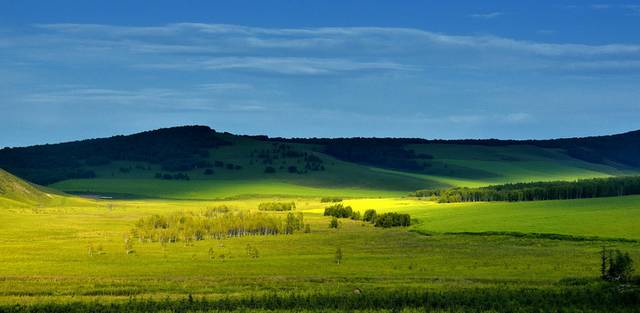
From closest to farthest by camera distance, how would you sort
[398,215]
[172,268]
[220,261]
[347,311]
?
[347,311] < [172,268] < [220,261] < [398,215]

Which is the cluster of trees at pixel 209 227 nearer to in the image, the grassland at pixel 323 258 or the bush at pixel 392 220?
the grassland at pixel 323 258

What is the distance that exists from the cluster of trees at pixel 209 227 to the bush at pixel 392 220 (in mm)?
15186

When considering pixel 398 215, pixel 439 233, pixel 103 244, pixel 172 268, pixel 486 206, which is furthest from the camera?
pixel 486 206

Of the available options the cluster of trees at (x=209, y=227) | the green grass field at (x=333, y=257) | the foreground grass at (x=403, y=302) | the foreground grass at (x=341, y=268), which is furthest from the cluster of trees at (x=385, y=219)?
the foreground grass at (x=403, y=302)

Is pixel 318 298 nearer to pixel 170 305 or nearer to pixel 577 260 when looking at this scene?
pixel 170 305

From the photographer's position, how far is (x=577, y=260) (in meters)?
96.7

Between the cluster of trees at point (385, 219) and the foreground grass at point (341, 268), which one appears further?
the cluster of trees at point (385, 219)

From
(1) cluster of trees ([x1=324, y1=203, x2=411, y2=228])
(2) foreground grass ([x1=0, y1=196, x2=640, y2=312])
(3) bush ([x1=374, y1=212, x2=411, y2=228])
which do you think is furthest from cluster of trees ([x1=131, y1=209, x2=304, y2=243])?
(3) bush ([x1=374, y1=212, x2=411, y2=228])

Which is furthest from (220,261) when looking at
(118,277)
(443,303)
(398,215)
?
(398,215)

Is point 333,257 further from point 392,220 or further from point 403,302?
point 392,220

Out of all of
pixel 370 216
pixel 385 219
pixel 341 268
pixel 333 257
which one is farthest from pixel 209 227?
pixel 341 268

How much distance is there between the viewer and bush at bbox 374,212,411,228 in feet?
519

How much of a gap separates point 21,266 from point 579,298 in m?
59.1

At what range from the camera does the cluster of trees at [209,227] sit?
5384 inches
